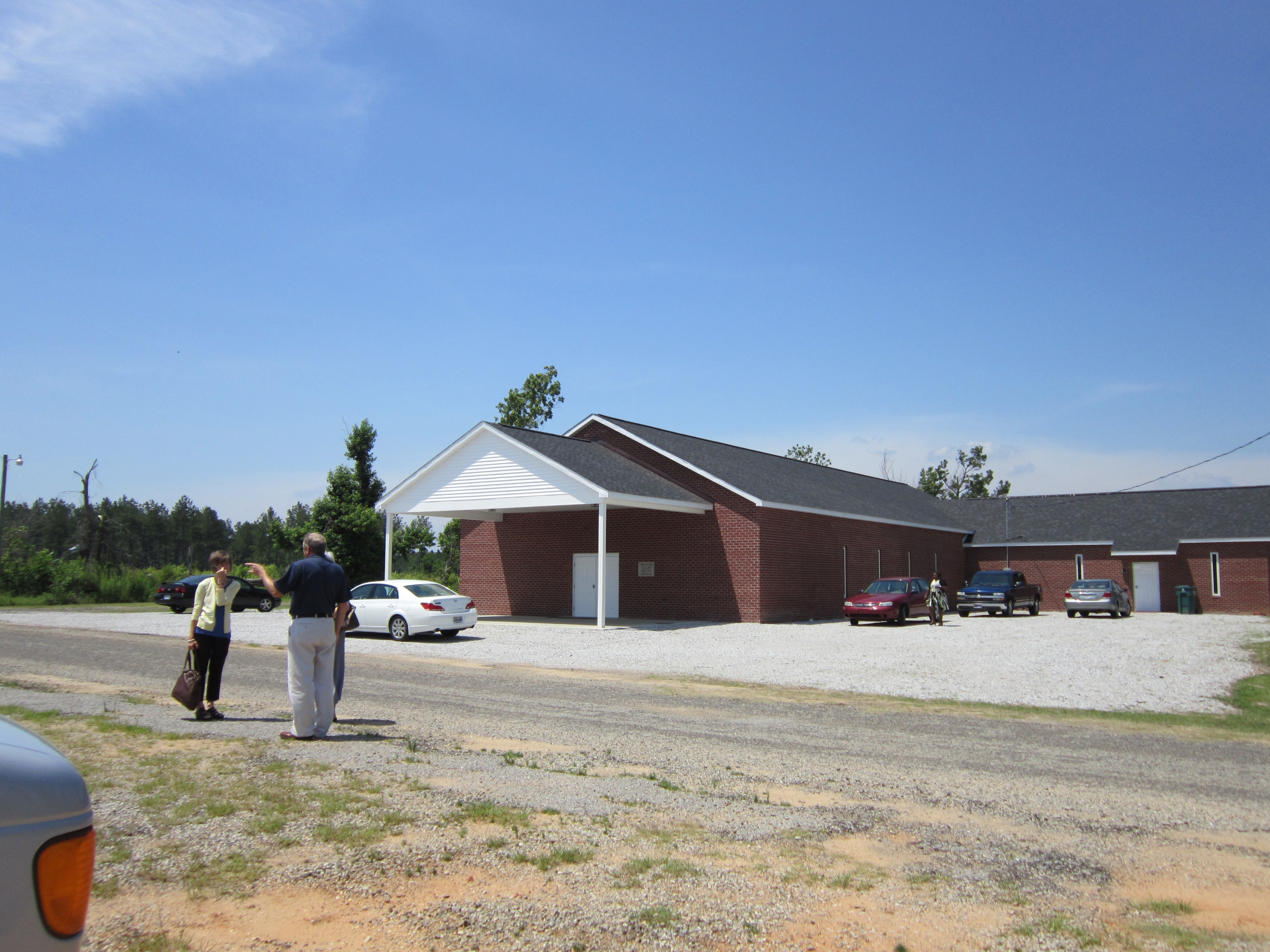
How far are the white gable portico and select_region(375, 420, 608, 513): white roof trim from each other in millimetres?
22

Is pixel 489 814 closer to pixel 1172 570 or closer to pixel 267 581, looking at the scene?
pixel 267 581

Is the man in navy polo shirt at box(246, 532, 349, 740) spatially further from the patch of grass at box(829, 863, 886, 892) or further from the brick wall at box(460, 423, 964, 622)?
the brick wall at box(460, 423, 964, 622)

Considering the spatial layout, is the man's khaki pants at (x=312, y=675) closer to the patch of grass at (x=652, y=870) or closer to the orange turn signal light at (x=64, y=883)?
the patch of grass at (x=652, y=870)

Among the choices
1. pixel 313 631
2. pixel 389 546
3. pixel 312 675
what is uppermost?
pixel 389 546

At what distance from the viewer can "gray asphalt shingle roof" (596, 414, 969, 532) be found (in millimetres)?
30297

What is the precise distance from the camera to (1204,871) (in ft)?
17.7

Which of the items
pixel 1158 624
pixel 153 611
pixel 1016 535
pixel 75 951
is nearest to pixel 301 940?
pixel 75 951

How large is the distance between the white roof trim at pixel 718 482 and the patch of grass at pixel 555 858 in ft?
73.8

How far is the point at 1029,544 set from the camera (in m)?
45.0

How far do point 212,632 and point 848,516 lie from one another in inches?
1020

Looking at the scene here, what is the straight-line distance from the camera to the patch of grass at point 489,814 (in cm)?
593

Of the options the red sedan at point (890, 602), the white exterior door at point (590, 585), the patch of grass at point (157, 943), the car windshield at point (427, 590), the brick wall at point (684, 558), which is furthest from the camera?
the white exterior door at point (590, 585)

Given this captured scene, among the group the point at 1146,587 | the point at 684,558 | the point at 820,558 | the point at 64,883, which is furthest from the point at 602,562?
the point at 1146,587

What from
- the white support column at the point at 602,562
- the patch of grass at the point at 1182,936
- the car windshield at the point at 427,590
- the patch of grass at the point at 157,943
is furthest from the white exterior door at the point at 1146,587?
the patch of grass at the point at 157,943
